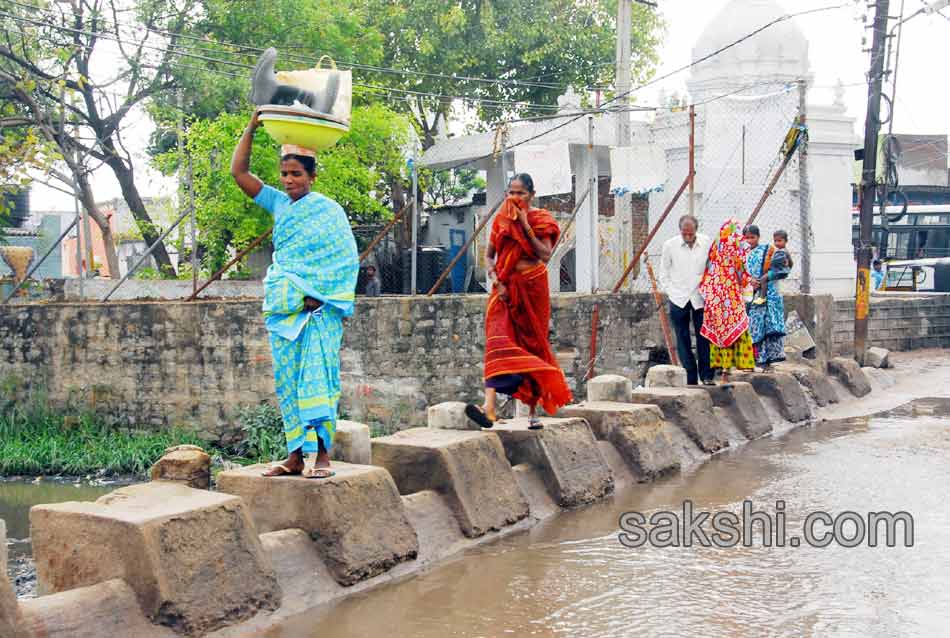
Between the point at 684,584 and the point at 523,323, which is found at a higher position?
Answer: the point at 523,323

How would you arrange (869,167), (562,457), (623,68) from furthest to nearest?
(623,68)
(869,167)
(562,457)

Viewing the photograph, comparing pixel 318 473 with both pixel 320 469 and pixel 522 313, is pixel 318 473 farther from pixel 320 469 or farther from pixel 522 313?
pixel 522 313

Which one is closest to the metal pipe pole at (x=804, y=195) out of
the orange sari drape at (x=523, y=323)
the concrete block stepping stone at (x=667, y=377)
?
the concrete block stepping stone at (x=667, y=377)

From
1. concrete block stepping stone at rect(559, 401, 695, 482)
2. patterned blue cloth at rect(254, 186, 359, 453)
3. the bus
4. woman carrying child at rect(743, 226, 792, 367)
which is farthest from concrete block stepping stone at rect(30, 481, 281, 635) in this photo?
the bus

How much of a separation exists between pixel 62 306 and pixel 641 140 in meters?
10.5

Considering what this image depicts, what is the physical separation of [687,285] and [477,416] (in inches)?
153

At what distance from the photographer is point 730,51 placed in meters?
18.2

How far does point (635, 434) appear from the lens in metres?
6.82

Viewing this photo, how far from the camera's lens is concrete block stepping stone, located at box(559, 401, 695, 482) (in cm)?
673

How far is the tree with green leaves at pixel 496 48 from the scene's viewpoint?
22547 millimetres

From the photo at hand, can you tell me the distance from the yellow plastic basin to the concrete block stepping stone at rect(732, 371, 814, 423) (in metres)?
5.95

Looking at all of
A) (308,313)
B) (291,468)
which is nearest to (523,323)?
(308,313)

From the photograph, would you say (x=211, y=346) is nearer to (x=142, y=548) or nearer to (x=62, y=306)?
(x=62, y=306)

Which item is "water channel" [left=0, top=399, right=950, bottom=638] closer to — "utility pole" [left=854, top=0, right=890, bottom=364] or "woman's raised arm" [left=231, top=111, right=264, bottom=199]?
"woman's raised arm" [left=231, top=111, right=264, bottom=199]
